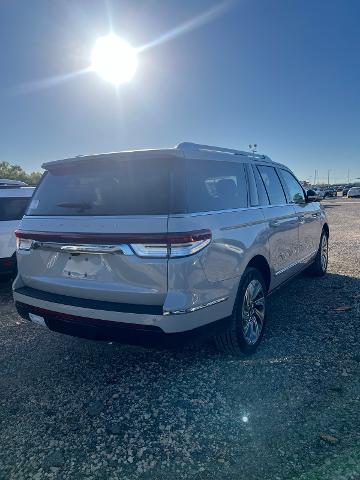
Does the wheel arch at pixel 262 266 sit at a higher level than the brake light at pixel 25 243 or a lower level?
lower

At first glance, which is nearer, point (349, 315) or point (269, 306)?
point (349, 315)

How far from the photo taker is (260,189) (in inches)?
166

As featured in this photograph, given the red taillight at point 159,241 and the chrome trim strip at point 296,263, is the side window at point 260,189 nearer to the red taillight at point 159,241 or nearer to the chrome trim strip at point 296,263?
the chrome trim strip at point 296,263

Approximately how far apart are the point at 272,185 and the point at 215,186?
1607mm

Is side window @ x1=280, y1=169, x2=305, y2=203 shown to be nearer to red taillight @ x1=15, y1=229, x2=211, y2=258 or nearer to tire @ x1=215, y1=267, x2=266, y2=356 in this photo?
tire @ x1=215, y1=267, x2=266, y2=356

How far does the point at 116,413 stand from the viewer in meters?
2.90

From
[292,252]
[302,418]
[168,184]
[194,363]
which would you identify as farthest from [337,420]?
[292,252]

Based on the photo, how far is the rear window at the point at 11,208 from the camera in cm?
636

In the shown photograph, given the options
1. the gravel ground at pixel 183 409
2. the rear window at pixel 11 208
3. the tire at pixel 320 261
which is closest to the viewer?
the gravel ground at pixel 183 409

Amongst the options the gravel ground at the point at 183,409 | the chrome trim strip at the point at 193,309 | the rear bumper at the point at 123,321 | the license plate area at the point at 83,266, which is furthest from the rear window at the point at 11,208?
the chrome trim strip at the point at 193,309

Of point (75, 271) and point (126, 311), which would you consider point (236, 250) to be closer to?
point (126, 311)

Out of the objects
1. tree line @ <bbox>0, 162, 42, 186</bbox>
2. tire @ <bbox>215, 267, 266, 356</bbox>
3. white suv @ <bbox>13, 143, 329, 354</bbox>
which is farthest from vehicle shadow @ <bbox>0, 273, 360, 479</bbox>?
tree line @ <bbox>0, 162, 42, 186</bbox>

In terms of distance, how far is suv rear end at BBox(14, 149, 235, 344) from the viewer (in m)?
2.65

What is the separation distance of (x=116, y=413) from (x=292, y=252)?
2980 millimetres
